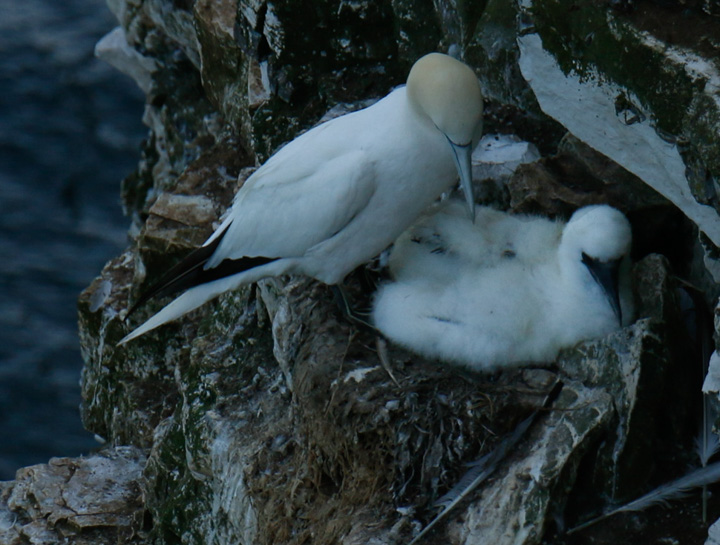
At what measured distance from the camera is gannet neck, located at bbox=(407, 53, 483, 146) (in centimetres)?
361

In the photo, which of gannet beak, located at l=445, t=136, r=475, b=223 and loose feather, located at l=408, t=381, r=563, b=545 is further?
gannet beak, located at l=445, t=136, r=475, b=223

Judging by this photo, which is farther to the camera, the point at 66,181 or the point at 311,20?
the point at 66,181

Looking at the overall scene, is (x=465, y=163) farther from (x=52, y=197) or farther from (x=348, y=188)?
(x=52, y=197)

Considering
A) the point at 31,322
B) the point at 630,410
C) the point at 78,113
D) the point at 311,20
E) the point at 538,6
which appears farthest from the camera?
the point at 78,113

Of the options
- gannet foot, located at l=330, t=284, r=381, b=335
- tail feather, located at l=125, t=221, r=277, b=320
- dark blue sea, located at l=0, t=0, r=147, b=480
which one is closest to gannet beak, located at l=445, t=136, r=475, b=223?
gannet foot, located at l=330, t=284, r=381, b=335

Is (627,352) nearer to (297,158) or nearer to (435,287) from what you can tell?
(435,287)

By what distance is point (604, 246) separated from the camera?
→ 3578mm

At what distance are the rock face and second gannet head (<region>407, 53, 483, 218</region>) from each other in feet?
0.84

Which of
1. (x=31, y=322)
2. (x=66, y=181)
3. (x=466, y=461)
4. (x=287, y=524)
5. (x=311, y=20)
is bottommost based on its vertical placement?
(x=31, y=322)

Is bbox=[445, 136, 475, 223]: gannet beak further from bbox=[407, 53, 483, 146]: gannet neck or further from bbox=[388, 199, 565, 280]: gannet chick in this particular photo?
bbox=[388, 199, 565, 280]: gannet chick

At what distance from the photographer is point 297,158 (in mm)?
4086

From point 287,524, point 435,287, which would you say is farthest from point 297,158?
point 287,524

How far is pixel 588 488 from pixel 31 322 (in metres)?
7.87

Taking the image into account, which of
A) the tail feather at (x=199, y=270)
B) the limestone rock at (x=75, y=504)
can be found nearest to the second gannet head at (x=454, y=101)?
the tail feather at (x=199, y=270)
